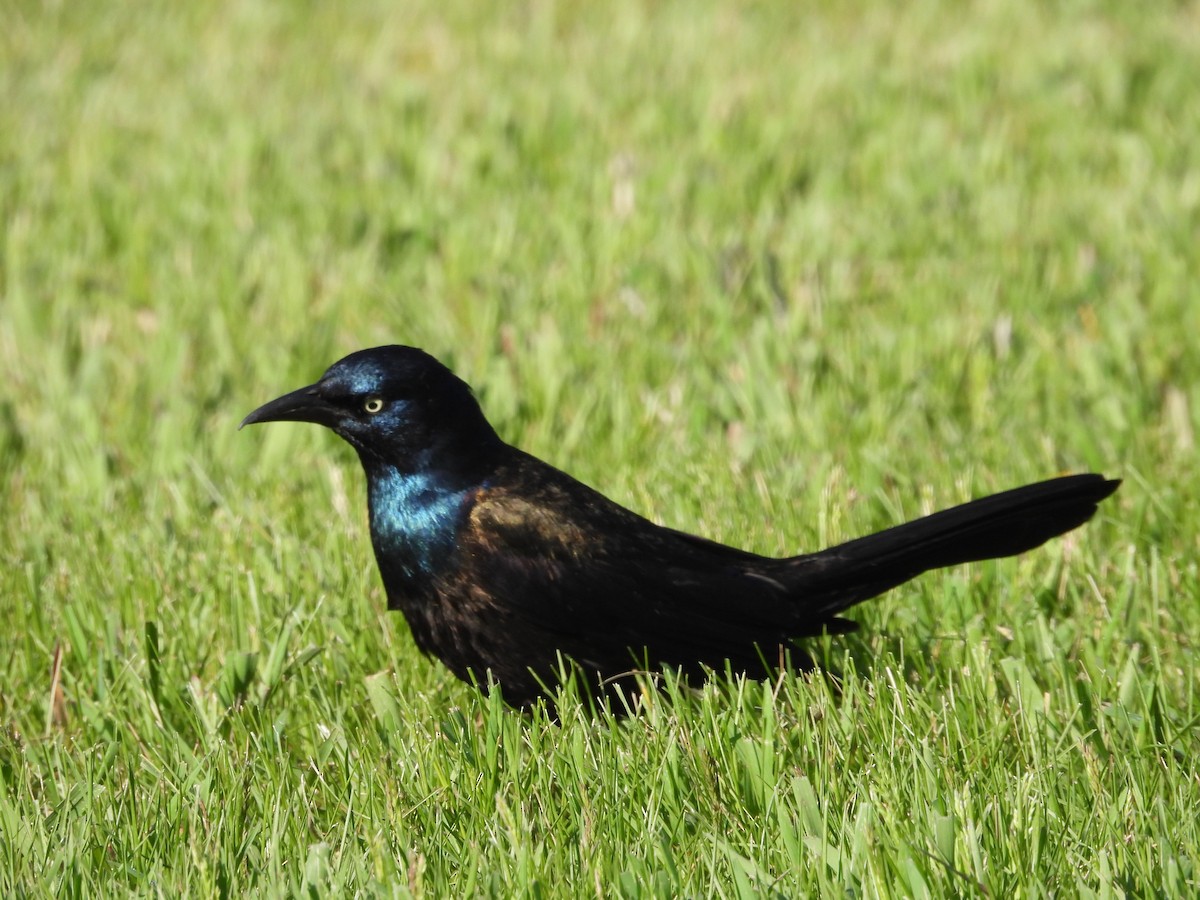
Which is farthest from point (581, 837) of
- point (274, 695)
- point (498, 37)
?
point (498, 37)

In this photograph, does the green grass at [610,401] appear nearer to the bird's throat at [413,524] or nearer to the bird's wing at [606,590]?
the bird's wing at [606,590]

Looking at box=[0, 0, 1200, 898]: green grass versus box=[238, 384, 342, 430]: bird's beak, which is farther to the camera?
box=[238, 384, 342, 430]: bird's beak

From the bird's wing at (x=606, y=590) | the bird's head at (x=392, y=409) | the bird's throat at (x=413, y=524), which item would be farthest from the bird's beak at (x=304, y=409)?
the bird's wing at (x=606, y=590)

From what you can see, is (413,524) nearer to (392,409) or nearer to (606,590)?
(392,409)

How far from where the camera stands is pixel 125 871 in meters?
2.79

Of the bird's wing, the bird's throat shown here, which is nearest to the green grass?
the bird's wing

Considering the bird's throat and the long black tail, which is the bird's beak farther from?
the long black tail

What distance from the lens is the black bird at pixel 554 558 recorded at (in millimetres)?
3455

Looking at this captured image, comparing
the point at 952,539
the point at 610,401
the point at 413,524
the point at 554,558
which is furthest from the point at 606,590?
the point at 610,401

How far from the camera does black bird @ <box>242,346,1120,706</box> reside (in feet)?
11.3

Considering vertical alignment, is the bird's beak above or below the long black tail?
→ above

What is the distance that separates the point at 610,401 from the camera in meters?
5.31

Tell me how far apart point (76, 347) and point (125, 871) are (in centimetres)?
370

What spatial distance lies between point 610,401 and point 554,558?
188 cm
